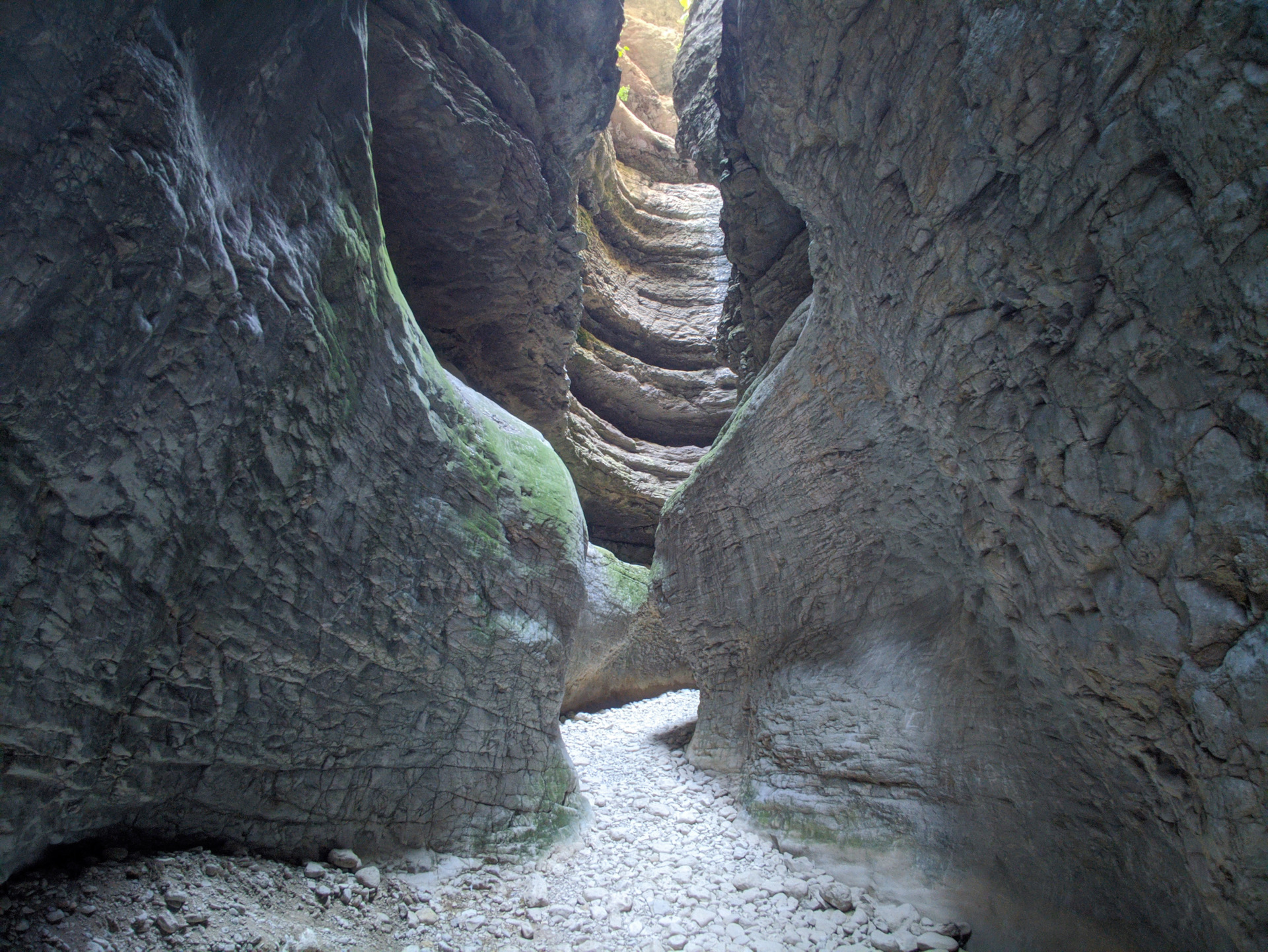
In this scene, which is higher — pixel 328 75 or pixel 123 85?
pixel 328 75

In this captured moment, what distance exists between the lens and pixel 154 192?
2.39 metres

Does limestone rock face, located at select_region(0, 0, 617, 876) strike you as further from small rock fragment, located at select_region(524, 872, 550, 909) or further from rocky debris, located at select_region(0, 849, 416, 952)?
small rock fragment, located at select_region(524, 872, 550, 909)

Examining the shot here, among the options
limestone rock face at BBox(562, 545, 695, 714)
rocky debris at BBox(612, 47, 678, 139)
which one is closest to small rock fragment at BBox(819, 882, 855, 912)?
limestone rock face at BBox(562, 545, 695, 714)

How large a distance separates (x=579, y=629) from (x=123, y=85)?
8307mm

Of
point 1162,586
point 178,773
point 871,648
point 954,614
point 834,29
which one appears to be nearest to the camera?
point 1162,586

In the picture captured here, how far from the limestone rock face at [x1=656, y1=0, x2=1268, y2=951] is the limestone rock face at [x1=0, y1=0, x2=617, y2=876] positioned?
2.79 metres

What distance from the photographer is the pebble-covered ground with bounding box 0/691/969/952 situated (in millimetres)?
2660

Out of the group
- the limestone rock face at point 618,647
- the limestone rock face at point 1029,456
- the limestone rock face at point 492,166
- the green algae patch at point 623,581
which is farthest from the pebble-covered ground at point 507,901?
the limestone rock face at point 492,166

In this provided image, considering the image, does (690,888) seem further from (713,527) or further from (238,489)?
(238,489)

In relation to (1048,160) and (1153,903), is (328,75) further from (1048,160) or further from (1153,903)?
(1153,903)

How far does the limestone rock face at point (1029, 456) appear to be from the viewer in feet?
6.37

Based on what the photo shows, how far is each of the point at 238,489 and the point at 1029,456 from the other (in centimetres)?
400

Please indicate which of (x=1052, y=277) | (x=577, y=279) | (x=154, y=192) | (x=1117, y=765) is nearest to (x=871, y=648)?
(x=1117, y=765)

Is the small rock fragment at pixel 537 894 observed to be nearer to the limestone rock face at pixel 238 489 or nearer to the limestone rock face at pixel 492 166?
the limestone rock face at pixel 238 489
